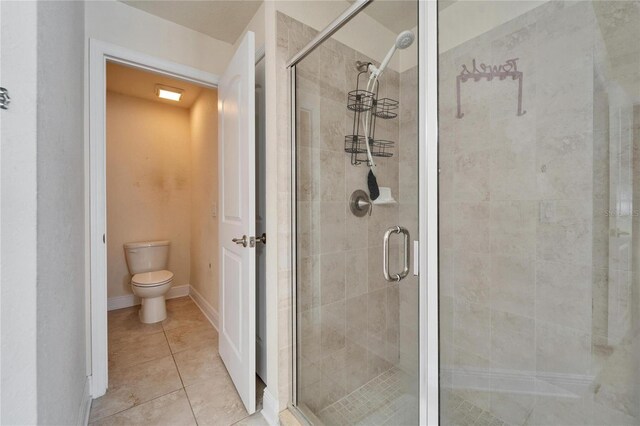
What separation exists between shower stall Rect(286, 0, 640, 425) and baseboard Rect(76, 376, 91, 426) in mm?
1029

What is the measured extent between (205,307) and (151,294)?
1.73ft

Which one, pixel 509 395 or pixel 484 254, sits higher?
pixel 484 254

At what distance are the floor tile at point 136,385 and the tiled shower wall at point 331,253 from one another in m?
0.90

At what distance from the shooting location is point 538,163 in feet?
3.94

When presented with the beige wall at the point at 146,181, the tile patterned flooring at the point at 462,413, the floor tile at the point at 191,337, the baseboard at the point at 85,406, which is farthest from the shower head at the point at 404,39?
the beige wall at the point at 146,181

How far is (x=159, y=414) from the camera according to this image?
1442 millimetres

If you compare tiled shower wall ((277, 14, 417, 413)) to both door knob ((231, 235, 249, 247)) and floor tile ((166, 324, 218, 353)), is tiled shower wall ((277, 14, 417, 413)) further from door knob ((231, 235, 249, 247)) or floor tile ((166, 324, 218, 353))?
floor tile ((166, 324, 218, 353))

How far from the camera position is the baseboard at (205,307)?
2.52 metres

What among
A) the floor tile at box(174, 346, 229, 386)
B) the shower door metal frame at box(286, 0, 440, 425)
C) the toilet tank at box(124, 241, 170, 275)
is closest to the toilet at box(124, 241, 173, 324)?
the toilet tank at box(124, 241, 170, 275)

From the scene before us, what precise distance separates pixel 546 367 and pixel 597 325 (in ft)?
0.98

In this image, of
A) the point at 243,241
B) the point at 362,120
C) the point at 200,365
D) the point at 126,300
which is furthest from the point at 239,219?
the point at 126,300

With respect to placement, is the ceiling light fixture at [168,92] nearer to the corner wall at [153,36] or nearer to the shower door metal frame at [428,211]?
the corner wall at [153,36]
